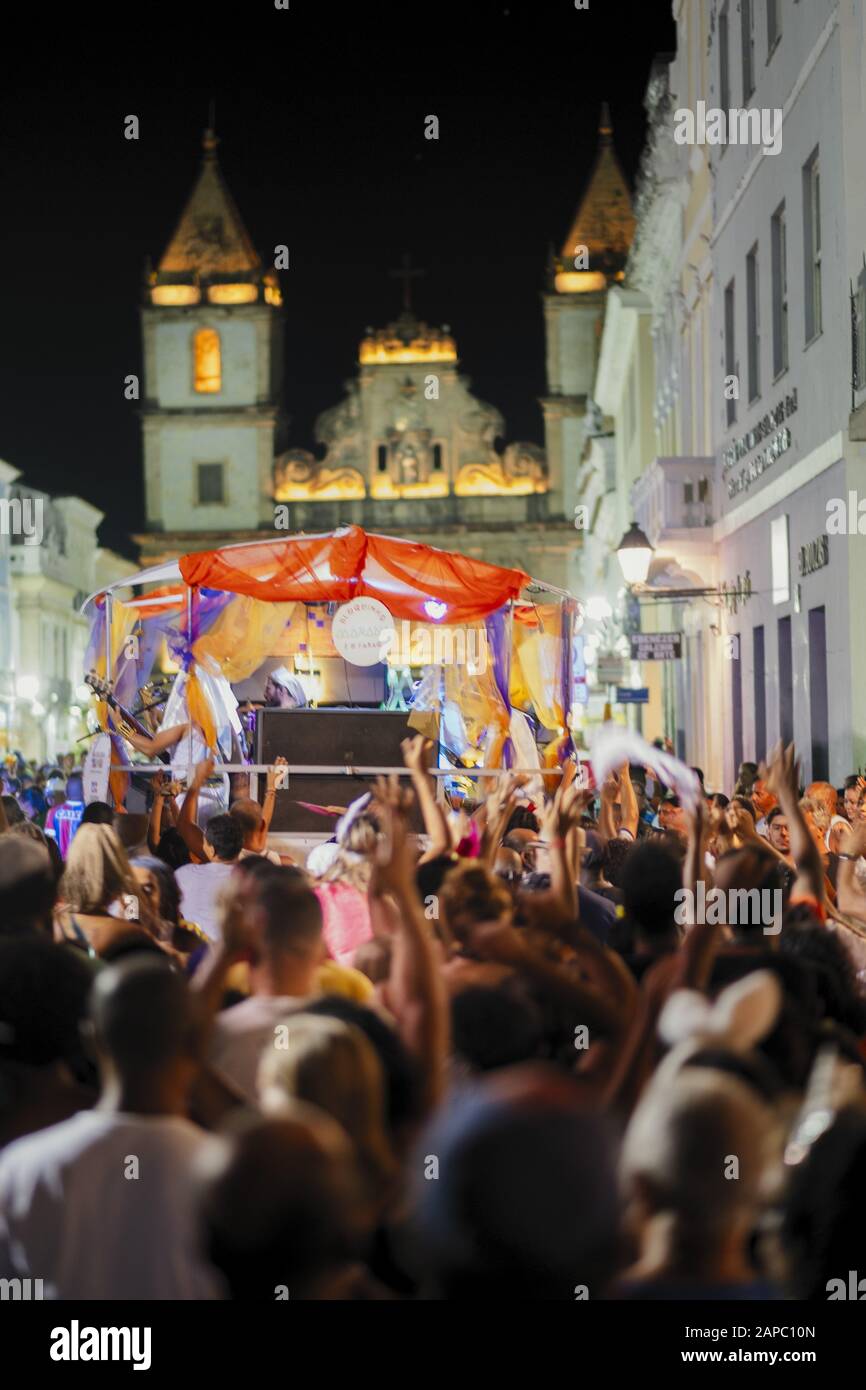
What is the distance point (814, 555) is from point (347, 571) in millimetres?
4590

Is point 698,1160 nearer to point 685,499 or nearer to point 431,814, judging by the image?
point 431,814

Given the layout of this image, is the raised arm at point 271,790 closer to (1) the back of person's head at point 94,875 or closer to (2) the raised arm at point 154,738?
(2) the raised arm at point 154,738

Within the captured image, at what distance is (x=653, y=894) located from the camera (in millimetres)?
6133

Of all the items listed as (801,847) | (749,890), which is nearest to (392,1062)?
(749,890)

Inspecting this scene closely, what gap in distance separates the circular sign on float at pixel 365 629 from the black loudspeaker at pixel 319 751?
437mm

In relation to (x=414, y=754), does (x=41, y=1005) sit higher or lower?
lower

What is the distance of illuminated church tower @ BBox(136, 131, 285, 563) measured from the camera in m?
73.2

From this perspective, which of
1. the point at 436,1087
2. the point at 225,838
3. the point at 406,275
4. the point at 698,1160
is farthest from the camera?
the point at 406,275

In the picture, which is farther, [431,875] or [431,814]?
[431,814]

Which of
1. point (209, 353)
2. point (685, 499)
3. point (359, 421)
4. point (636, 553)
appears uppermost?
→ point (209, 353)

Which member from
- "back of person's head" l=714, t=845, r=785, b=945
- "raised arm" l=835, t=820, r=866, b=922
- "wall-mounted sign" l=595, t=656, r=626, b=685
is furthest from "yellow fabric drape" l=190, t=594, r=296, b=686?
"wall-mounted sign" l=595, t=656, r=626, b=685

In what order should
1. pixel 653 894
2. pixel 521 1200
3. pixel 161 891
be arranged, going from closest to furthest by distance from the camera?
1. pixel 521 1200
2. pixel 653 894
3. pixel 161 891
